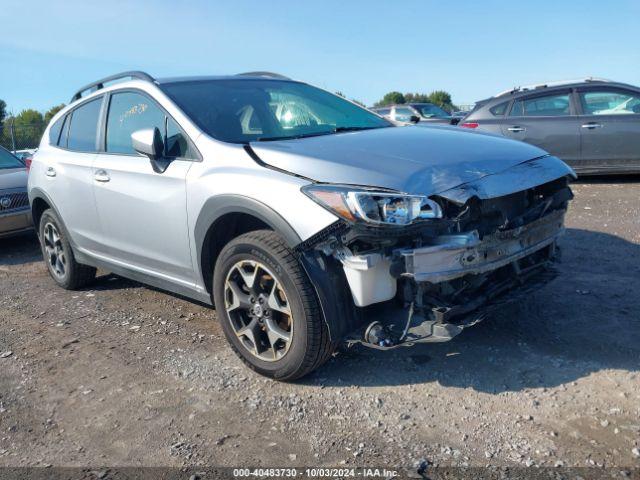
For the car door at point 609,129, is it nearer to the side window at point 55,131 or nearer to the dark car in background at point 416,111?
the side window at point 55,131

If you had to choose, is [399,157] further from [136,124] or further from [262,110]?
[136,124]

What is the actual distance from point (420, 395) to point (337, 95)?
280 centimetres

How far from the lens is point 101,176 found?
4633mm

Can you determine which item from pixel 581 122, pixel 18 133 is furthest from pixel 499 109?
pixel 18 133

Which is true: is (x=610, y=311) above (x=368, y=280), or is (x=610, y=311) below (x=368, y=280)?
below

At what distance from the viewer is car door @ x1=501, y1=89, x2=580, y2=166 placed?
358 inches

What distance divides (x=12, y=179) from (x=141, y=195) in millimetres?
4816

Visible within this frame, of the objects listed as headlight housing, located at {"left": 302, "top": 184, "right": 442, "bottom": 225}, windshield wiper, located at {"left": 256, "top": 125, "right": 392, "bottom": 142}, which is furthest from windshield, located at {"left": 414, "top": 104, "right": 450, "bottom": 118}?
headlight housing, located at {"left": 302, "top": 184, "right": 442, "bottom": 225}

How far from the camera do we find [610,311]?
4.21 metres

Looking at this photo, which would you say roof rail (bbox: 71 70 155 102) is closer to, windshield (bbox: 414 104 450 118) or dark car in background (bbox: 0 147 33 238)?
dark car in background (bbox: 0 147 33 238)

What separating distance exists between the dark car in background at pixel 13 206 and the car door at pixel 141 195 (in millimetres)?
3639

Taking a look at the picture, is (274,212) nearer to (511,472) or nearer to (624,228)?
(511,472)

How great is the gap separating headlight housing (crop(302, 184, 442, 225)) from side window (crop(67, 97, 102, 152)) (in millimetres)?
2877

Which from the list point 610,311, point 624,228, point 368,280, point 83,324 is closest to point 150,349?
point 83,324
